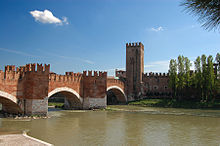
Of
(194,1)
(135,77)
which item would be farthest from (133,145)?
(135,77)

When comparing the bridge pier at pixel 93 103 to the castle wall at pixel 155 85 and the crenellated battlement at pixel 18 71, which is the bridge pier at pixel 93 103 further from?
the castle wall at pixel 155 85

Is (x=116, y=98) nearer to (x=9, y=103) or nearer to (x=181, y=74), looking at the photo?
(x=181, y=74)

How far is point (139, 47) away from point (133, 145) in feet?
101

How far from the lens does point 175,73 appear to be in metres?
34.1

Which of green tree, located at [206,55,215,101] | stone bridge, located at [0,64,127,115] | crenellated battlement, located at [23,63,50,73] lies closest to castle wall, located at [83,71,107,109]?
stone bridge, located at [0,64,127,115]

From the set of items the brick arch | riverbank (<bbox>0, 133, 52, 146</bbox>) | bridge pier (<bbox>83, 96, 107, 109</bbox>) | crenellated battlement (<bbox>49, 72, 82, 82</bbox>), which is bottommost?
riverbank (<bbox>0, 133, 52, 146</bbox>)

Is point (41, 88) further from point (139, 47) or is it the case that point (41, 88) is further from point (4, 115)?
point (139, 47)

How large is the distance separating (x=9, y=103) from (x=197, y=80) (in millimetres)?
26543

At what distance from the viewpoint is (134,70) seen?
3862 centimetres

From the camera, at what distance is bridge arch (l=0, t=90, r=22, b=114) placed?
15.4 metres

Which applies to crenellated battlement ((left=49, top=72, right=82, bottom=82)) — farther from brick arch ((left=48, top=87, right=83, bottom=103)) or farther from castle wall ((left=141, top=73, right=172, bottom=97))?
castle wall ((left=141, top=73, right=172, bottom=97))

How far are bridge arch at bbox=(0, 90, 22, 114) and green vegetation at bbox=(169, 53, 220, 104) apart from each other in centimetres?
2463

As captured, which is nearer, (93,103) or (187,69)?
(93,103)

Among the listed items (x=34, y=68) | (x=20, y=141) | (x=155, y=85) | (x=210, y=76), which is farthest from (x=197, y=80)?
(x=20, y=141)
